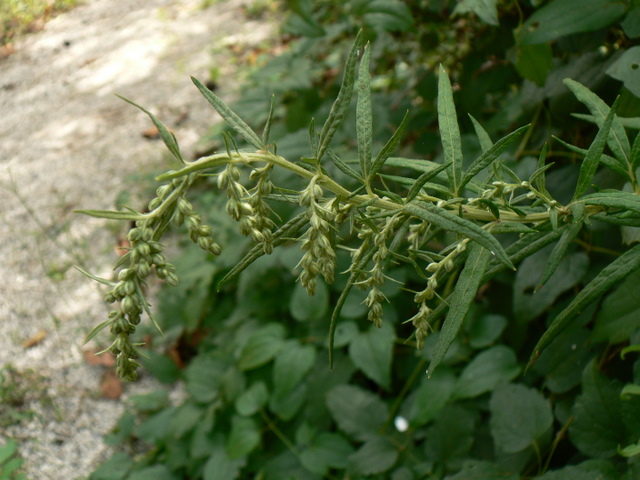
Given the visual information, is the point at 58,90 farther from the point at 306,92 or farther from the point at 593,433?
the point at 593,433

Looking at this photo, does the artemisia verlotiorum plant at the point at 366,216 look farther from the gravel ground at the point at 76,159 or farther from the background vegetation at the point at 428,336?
the gravel ground at the point at 76,159

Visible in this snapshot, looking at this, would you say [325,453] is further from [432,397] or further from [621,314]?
[621,314]

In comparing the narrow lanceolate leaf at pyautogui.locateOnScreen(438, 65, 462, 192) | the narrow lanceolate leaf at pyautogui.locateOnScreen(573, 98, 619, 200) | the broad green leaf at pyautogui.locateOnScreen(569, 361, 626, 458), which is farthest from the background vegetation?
the narrow lanceolate leaf at pyautogui.locateOnScreen(573, 98, 619, 200)

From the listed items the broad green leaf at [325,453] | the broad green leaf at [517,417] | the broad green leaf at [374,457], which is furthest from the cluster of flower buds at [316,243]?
the broad green leaf at [325,453]

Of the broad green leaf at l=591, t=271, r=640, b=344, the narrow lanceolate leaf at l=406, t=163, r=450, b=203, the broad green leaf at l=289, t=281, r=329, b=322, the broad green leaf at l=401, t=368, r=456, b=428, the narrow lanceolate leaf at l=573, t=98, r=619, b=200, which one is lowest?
the broad green leaf at l=401, t=368, r=456, b=428

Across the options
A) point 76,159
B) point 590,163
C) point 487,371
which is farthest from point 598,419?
point 76,159

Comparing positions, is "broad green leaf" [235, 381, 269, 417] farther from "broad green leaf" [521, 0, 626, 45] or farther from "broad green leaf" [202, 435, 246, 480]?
"broad green leaf" [521, 0, 626, 45]
